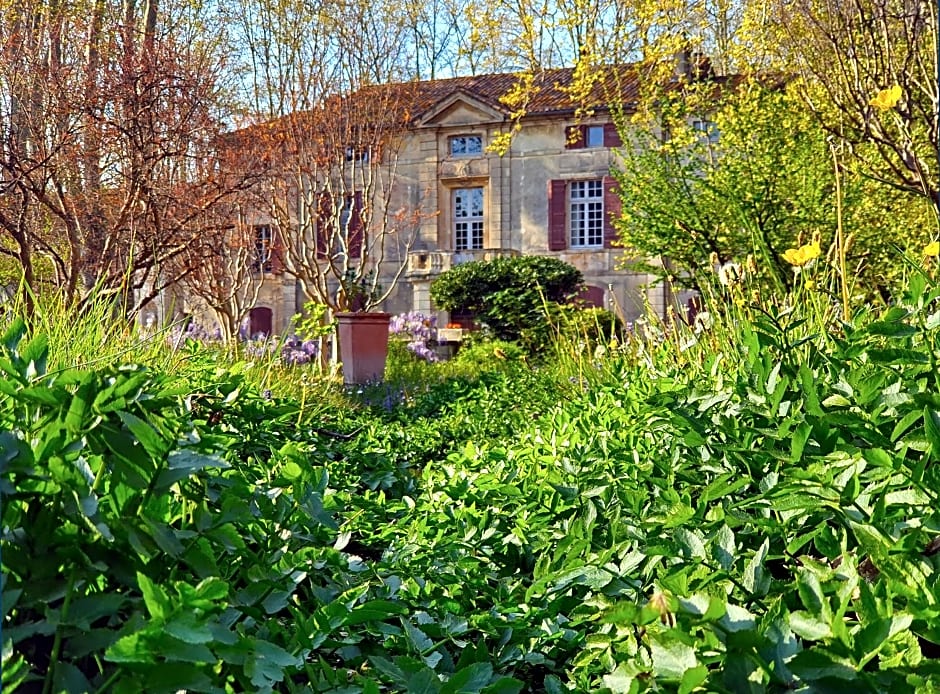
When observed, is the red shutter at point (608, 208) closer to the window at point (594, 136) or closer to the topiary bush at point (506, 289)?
the window at point (594, 136)

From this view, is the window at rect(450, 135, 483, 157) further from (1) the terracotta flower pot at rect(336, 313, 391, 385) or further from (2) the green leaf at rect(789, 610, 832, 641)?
(2) the green leaf at rect(789, 610, 832, 641)

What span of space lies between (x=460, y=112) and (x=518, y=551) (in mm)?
22891

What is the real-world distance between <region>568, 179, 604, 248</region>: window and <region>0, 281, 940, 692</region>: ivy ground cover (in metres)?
21.8

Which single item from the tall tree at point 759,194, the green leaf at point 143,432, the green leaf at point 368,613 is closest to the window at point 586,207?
the tall tree at point 759,194

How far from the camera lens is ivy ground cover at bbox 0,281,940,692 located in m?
0.83

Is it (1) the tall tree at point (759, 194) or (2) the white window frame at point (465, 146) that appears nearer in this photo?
(1) the tall tree at point (759, 194)

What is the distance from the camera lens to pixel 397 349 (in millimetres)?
12102

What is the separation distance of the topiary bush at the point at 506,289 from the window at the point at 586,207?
453 cm

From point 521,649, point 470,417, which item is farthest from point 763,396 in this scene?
point 470,417

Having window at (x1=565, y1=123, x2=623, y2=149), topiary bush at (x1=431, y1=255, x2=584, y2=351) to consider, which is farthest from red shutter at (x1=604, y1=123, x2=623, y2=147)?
topiary bush at (x1=431, y1=255, x2=584, y2=351)

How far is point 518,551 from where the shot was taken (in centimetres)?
184

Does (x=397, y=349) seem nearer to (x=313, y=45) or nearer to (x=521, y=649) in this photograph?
(x=313, y=45)

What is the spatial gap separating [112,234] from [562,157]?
18.6m

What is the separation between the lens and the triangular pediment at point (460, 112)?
23234mm
